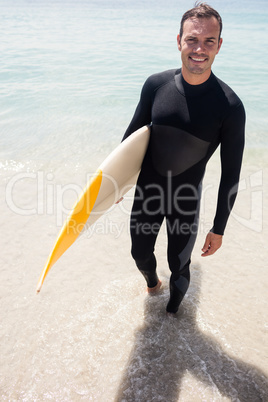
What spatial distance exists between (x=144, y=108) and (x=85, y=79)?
22.0 ft

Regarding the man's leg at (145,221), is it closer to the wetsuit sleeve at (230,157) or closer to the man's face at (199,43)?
the wetsuit sleeve at (230,157)

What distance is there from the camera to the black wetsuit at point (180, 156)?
5.78 feet

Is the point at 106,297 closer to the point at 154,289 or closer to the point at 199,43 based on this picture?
the point at 154,289

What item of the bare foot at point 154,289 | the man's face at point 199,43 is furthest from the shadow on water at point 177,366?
the man's face at point 199,43

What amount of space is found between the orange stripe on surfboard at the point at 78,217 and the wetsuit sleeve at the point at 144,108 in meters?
0.38

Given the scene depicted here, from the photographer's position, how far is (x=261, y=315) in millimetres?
2334

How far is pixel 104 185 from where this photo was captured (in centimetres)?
201

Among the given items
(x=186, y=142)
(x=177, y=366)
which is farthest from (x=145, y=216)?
(x=177, y=366)

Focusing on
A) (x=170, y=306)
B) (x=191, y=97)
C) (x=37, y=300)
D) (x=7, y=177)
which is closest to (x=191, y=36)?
(x=191, y=97)

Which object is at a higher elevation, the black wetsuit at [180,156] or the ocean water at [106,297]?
the black wetsuit at [180,156]

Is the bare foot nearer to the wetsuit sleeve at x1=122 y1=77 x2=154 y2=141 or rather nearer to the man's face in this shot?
the wetsuit sleeve at x1=122 y1=77 x2=154 y2=141

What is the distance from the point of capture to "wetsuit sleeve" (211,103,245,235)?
1.73 m

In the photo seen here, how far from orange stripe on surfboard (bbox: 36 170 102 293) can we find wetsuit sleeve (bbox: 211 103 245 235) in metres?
0.72

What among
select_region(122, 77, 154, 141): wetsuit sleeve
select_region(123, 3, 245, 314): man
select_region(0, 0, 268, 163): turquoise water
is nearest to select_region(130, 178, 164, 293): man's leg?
select_region(123, 3, 245, 314): man
